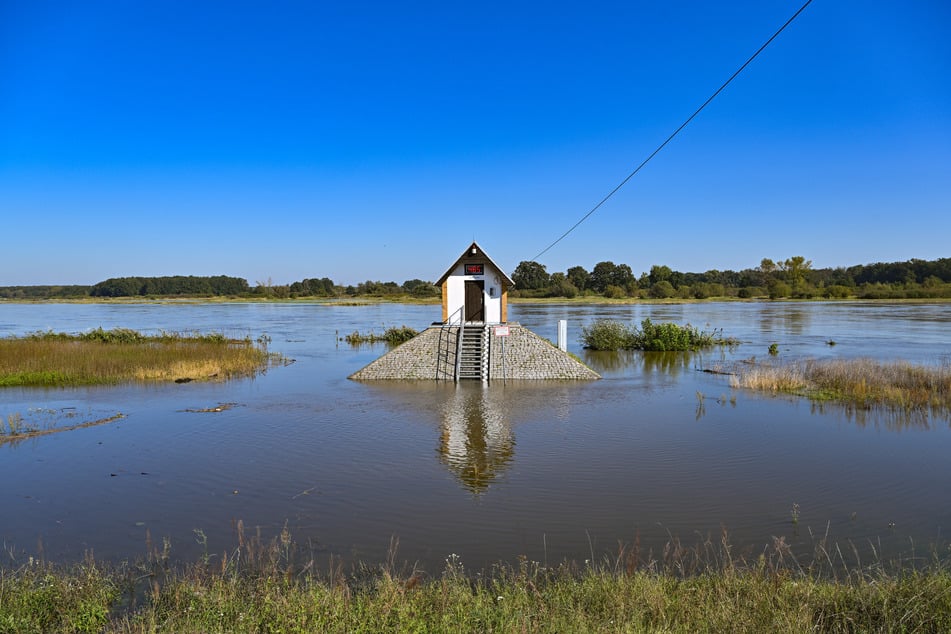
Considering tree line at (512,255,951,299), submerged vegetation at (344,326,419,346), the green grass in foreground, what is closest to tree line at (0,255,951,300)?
tree line at (512,255,951,299)

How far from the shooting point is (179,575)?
6.91 meters

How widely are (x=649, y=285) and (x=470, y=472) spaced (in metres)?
123

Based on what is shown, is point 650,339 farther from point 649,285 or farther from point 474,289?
point 649,285

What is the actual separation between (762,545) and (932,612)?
2724 mm

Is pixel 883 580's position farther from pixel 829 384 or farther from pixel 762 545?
pixel 829 384

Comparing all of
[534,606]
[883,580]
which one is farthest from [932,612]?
[534,606]

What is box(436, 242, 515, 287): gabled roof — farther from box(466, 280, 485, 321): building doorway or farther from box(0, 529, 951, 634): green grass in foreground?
box(0, 529, 951, 634): green grass in foreground

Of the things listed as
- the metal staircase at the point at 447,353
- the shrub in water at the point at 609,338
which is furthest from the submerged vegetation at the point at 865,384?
the shrub in water at the point at 609,338

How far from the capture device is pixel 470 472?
11.0 meters

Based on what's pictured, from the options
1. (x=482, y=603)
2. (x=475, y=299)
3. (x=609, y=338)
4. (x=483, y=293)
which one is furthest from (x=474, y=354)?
(x=482, y=603)

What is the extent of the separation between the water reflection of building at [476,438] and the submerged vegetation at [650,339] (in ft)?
50.6

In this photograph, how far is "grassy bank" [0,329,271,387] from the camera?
22.1m

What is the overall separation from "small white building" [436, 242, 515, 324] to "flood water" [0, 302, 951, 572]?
4230 mm

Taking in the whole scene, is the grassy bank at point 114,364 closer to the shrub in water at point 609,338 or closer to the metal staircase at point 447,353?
the metal staircase at point 447,353
